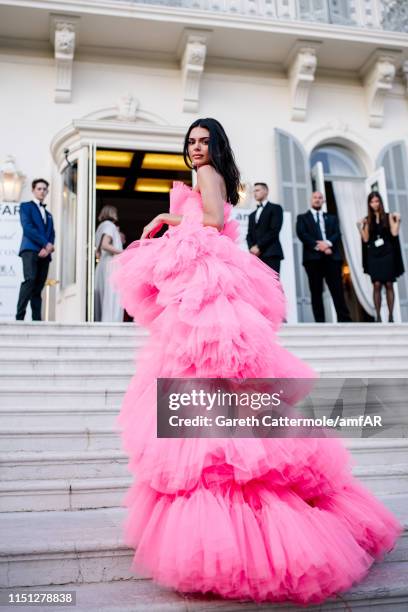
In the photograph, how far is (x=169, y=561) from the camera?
2.04m

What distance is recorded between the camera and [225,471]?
2182mm

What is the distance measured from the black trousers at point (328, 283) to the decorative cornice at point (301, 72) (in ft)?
11.3

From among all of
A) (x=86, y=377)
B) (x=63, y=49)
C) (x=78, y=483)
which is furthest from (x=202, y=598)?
(x=63, y=49)

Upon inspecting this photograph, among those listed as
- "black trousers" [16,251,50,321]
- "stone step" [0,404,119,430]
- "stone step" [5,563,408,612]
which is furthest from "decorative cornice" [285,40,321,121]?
"stone step" [5,563,408,612]

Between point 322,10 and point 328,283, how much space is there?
5052 mm

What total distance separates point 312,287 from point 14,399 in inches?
183

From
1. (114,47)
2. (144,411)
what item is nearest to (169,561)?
(144,411)

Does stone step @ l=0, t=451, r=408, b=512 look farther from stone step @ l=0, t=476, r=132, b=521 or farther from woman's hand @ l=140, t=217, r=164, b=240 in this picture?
woman's hand @ l=140, t=217, r=164, b=240

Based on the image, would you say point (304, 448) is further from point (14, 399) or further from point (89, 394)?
point (14, 399)

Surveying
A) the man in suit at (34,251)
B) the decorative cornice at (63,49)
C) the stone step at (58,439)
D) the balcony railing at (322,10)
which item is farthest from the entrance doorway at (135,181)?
the stone step at (58,439)

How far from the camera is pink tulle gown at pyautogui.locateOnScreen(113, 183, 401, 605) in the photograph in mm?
2025

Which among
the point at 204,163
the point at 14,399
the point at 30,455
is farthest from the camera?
the point at 14,399

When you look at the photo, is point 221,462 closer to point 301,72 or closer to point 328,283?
point 328,283

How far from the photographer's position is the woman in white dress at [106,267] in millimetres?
8258
